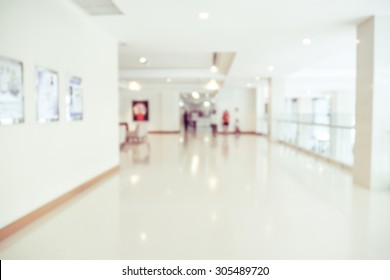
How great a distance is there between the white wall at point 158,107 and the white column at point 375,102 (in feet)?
59.4

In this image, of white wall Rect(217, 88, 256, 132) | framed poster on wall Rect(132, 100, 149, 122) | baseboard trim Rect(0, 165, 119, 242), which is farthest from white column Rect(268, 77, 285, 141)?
baseboard trim Rect(0, 165, 119, 242)

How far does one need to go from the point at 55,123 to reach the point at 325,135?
8511 millimetres

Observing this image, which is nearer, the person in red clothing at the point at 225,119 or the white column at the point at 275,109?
the white column at the point at 275,109

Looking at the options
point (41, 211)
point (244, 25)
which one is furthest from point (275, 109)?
point (41, 211)

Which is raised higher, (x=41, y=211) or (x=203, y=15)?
(x=203, y=15)

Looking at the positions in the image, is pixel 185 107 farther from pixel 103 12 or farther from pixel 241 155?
pixel 103 12

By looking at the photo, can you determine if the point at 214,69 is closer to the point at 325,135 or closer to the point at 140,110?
the point at 325,135

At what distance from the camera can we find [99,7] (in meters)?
5.60

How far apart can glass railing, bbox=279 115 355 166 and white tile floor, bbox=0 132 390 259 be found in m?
1.63

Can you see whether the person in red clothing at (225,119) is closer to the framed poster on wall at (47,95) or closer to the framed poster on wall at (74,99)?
the framed poster on wall at (74,99)

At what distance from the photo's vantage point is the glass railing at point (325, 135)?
8.92 meters

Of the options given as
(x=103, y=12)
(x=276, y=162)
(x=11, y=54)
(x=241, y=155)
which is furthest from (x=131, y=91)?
(x=11, y=54)

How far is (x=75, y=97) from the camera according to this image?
5824 mm

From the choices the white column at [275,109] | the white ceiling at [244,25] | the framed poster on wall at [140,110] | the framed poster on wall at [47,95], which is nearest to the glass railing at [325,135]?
the white column at [275,109]
